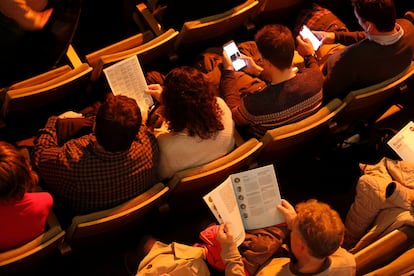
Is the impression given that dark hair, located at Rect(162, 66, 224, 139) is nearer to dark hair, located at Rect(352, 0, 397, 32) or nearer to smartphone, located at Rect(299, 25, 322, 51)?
dark hair, located at Rect(352, 0, 397, 32)

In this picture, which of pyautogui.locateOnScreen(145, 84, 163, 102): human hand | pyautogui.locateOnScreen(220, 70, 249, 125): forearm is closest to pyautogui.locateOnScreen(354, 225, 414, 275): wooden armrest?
pyautogui.locateOnScreen(220, 70, 249, 125): forearm

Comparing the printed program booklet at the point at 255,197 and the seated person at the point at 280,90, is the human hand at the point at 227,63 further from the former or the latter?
the printed program booklet at the point at 255,197

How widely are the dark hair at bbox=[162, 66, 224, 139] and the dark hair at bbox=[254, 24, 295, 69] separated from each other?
38 centimetres

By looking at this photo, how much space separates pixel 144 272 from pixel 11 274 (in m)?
0.57

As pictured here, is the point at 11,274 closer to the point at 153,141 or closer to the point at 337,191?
the point at 153,141

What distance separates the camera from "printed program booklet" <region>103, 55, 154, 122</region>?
2.95 meters

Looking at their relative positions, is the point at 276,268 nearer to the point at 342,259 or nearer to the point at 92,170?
the point at 342,259

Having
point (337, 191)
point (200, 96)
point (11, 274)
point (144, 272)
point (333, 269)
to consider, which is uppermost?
point (200, 96)

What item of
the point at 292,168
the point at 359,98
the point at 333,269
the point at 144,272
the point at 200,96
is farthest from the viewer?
the point at 292,168

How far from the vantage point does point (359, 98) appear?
9.43ft

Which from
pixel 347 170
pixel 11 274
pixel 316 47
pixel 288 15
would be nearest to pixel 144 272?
pixel 11 274

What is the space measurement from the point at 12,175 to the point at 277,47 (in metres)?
1.38

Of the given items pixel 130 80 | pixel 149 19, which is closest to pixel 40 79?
pixel 130 80

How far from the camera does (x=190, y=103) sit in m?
2.69
